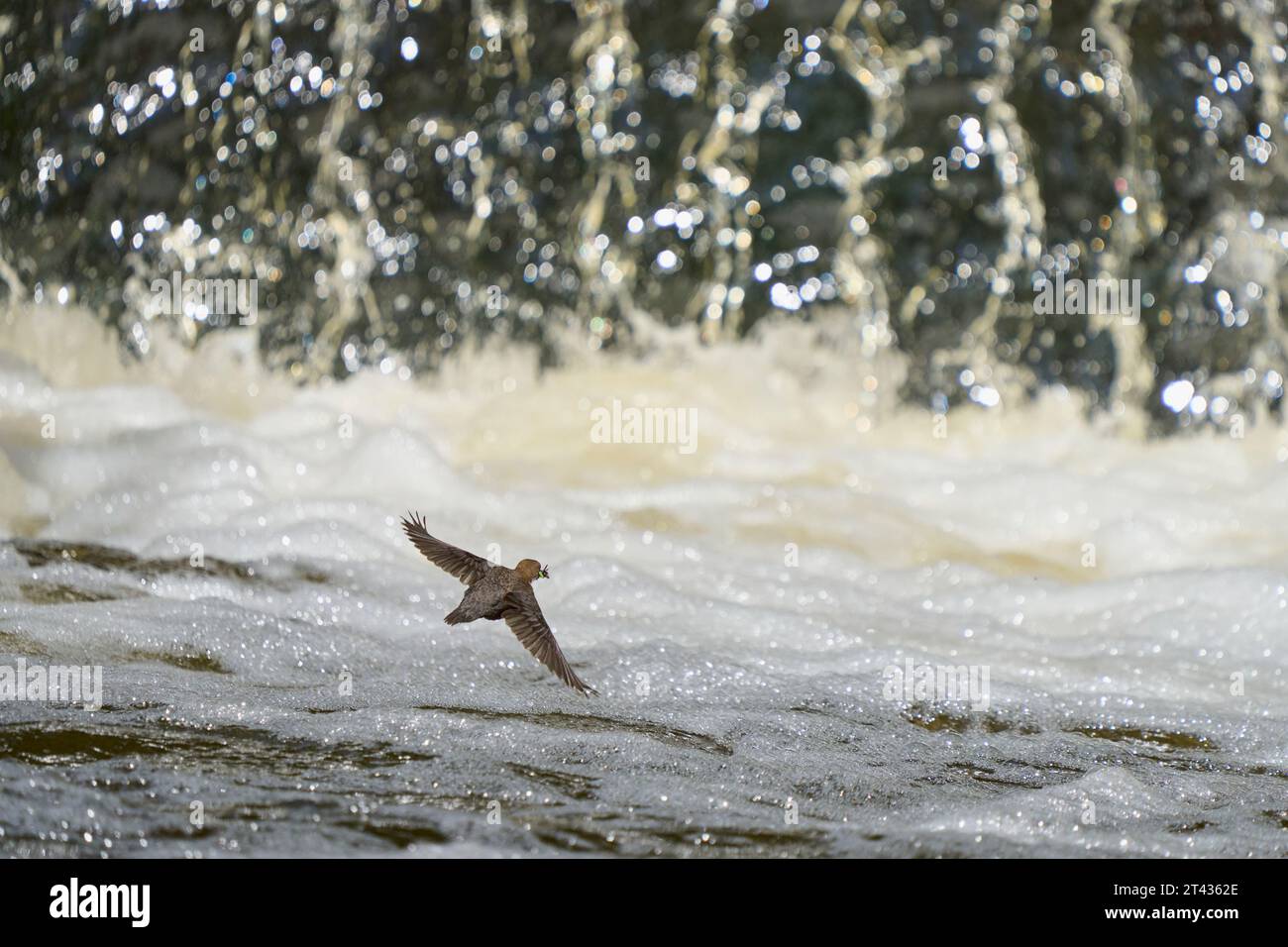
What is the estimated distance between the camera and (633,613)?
4.27m

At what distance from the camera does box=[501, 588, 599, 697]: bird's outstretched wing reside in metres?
2.87

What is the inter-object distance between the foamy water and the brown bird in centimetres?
23

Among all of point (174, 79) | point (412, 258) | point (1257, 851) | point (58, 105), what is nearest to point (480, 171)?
point (412, 258)

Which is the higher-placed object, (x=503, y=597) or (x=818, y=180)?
(x=818, y=180)

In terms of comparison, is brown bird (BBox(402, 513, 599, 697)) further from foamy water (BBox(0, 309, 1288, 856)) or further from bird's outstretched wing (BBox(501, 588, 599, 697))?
foamy water (BBox(0, 309, 1288, 856))

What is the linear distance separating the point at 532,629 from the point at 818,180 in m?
4.52

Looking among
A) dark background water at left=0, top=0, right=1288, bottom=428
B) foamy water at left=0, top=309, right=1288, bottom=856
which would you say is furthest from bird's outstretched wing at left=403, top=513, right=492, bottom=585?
dark background water at left=0, top=0, right=1288, bottom=428

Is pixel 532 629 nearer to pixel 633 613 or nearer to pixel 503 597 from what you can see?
pixel 503 597

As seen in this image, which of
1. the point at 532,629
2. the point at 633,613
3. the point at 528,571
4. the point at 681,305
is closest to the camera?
the point at 532,629

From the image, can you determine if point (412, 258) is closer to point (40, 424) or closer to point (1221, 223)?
point (40, 424)

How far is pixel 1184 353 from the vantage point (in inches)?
271

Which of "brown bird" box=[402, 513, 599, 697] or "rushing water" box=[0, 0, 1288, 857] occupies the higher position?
"rushing water" box=[0, 0, 1288, 857]

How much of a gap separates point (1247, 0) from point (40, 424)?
5.75m

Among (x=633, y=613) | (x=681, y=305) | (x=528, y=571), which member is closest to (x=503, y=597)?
(x=528, y=571)
